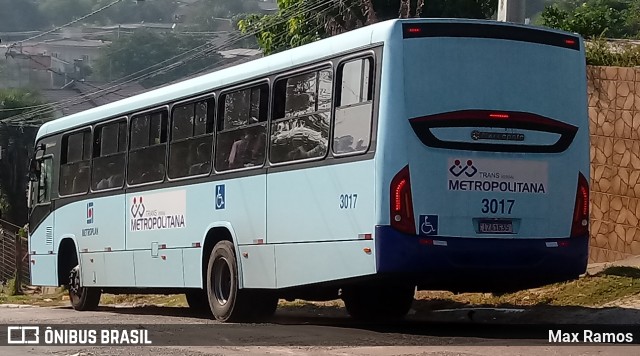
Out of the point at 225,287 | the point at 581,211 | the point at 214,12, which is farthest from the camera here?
the point at 214,12

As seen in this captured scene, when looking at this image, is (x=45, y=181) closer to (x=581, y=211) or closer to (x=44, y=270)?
(x=44, y=270)

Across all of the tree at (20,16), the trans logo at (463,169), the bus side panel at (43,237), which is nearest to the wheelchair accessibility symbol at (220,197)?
the trans logo at (463,169)

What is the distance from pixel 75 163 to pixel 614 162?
338 inches

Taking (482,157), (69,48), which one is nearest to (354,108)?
(482,157)

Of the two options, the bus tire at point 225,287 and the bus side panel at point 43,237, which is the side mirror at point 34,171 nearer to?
the bus side panel at point 43,237

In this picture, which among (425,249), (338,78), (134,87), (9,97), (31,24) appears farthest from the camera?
(31,24)

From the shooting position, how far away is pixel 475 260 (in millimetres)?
12562

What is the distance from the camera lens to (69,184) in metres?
20.8

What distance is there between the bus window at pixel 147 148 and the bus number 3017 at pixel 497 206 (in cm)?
593

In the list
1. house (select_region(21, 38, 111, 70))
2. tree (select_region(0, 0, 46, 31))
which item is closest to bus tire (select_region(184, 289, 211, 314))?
house (select_region(21, 38, 111, 70))

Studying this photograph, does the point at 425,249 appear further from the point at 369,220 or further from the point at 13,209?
the point at 13,209

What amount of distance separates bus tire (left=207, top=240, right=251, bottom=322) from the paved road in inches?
10.1

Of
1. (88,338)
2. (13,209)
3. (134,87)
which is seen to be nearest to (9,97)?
(13,209)

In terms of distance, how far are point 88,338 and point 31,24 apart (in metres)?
114
